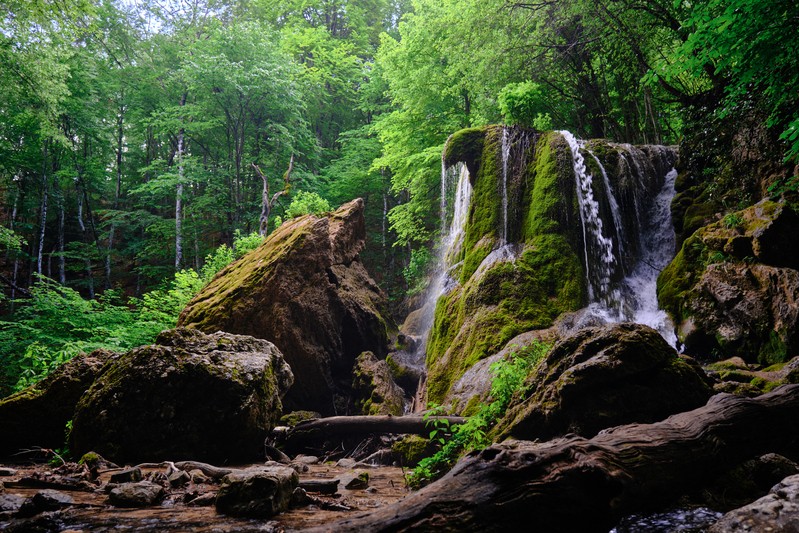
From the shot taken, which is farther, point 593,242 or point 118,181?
point 118,181

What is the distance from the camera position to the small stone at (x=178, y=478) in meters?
4.58

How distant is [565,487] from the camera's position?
239 centimetres

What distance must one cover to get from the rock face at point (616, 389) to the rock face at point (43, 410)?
256 inches

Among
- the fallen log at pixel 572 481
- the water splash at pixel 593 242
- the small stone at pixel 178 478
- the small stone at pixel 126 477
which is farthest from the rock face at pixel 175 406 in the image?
the water splash at pixel 593 242

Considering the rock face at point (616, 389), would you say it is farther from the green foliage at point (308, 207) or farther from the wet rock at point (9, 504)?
the green foliage at point (308, 207)

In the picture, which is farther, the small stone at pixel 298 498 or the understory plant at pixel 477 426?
the understory plant at pixel 477 426

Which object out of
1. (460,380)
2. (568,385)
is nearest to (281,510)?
(568,385)

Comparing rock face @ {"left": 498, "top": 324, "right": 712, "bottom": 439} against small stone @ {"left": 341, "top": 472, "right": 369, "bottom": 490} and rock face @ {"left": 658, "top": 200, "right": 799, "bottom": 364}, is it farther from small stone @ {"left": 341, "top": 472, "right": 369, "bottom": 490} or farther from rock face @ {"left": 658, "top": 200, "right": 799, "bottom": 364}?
rock face @ {"left": 658, "top": 200, "right": 799, "bottom": 364}

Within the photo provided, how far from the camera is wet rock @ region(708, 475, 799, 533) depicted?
2.21 m

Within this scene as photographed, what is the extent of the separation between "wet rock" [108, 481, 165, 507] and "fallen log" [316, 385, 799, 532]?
2.49 m

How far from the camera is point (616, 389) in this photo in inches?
167

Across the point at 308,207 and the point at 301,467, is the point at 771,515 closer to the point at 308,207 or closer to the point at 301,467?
the point at 301,467

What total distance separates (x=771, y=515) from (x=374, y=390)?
7.91 m

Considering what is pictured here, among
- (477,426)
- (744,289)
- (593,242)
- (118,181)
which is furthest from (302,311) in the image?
(118,181)
